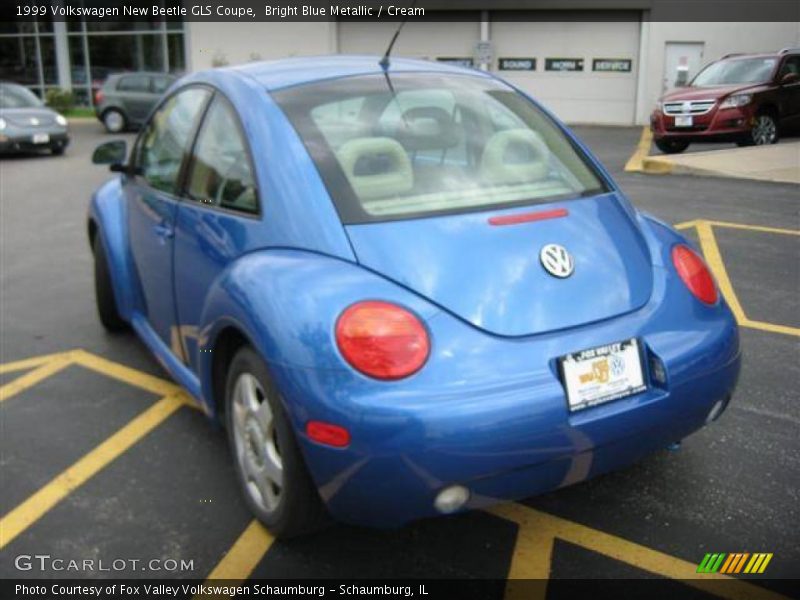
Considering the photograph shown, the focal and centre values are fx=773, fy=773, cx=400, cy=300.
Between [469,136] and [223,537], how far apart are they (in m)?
1.73

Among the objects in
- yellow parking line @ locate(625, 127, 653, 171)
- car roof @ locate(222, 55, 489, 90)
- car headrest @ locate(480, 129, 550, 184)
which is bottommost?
yellow parking line @ locate(625, 127, 653, 171)

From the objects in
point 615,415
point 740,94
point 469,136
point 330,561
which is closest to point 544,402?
point 615,415

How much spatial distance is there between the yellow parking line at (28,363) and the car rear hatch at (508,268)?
2.69 meters

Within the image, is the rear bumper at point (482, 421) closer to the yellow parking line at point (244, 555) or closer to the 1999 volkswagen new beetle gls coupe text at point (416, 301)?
the 1999 volkswagen new beetle gls coupe text at point (416, 301)

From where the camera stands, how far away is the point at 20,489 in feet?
9.95

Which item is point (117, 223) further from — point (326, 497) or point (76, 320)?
point (326, 497)

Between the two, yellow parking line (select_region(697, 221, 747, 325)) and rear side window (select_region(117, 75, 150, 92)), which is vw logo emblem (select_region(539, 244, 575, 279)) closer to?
yellow parking line (select_region(697, 221, 747, 325))

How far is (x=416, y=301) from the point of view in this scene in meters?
2.26

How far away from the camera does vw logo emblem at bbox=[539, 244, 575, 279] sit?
2416 mm

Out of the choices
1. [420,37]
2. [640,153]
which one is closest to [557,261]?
[640,153]

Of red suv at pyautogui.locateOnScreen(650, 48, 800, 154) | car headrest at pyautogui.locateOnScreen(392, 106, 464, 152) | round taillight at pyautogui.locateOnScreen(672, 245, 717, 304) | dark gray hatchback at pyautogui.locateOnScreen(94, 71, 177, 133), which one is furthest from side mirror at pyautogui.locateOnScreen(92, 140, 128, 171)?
dark gray hatchback at pyautogui.locateOnScreen(94, 71, 177, 133)

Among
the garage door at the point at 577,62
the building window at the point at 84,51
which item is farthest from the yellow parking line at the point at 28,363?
the building window at the point at 84,51

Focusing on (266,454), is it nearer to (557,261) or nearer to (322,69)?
(557,261)

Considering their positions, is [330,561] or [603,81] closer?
[330,561]
